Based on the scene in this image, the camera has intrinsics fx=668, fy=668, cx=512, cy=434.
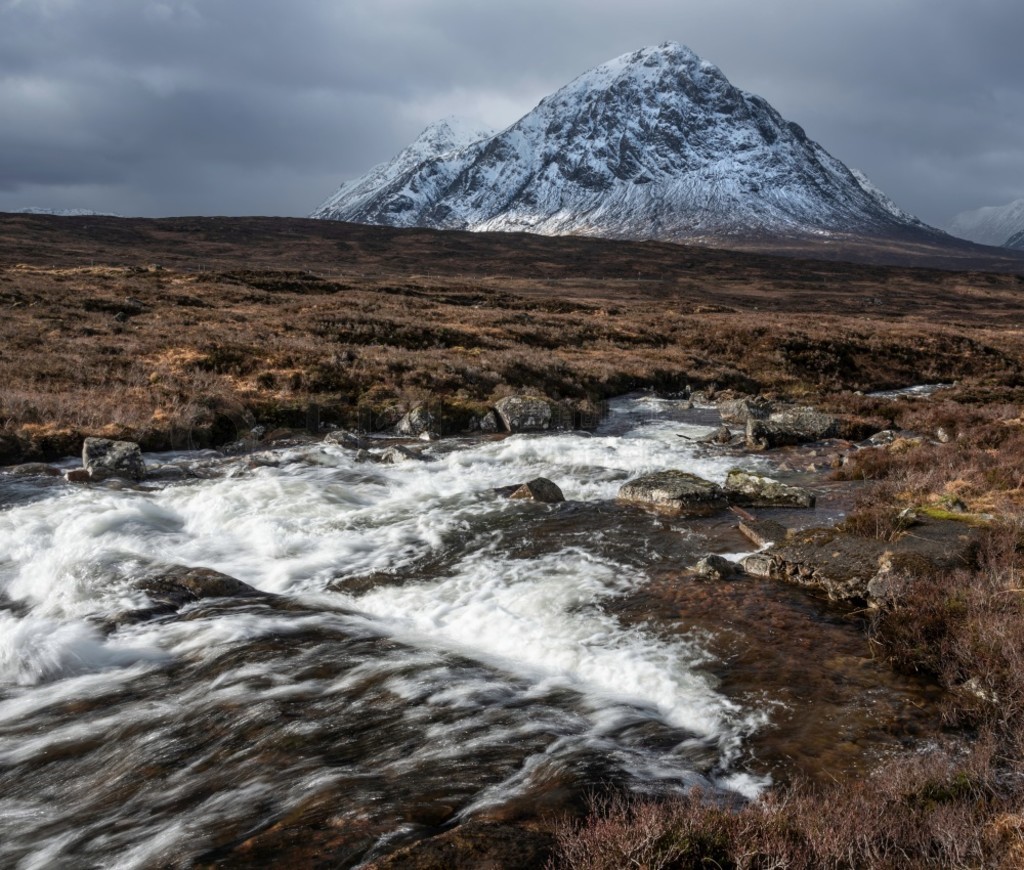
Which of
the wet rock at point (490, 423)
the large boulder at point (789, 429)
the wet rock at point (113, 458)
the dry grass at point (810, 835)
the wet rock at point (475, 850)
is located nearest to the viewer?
the dry grass at point (810, 835)

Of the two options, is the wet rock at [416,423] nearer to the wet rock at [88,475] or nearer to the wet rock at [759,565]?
the wet rock at [88,475]

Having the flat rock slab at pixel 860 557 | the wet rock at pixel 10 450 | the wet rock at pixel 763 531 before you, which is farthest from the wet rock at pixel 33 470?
the flat rock slab at pixel 860 557

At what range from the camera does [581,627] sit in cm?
858

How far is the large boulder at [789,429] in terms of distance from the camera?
65.1ft

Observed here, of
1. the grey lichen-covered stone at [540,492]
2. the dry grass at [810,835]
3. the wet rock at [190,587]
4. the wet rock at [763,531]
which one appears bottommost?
the wet rock at [190,587]

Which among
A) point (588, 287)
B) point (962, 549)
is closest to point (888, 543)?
point (962, 549)

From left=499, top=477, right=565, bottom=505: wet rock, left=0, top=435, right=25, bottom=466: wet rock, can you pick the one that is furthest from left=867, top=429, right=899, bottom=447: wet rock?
left=0, top=435, right=25, bottom=466: wet rock

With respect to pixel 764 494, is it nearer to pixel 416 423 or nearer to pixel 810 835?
pixel 810 835

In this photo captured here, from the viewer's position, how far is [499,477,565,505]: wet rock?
1410cm

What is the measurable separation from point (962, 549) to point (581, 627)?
5476mm

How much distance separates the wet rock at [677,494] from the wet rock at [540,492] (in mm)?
1364

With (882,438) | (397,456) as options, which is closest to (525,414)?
(397,456)

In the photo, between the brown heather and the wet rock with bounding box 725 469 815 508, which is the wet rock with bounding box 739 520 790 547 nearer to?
the brown heather

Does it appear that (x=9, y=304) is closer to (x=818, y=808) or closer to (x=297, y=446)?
(x=297, y=446)
